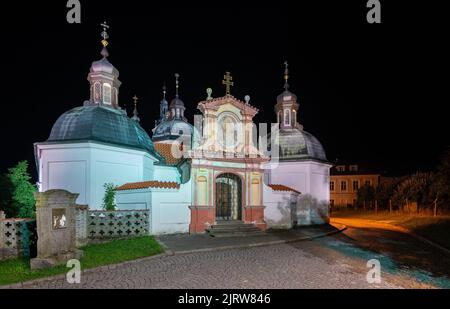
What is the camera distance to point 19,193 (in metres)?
22.0

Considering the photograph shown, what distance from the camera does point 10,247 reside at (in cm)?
1059

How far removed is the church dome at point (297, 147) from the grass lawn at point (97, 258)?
13.9 m

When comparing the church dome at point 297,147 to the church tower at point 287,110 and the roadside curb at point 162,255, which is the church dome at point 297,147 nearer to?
the church tower at point 287,110

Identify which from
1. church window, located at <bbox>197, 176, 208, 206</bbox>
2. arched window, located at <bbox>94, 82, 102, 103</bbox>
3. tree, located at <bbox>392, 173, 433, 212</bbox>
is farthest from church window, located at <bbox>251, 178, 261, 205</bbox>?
tree, located at <bbox>392, 173, 433, 212</bbox>

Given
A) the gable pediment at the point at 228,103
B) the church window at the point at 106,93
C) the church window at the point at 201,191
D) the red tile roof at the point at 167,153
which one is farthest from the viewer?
the red tile roof at the point at 167,153

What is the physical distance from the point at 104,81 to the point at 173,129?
598 inches

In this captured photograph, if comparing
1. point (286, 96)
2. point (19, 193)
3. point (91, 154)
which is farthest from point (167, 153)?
point (286, 96)

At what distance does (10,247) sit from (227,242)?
7.82 m

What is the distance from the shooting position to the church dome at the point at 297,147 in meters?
24.3

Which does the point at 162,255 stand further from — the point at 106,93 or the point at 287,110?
the point at 287,110

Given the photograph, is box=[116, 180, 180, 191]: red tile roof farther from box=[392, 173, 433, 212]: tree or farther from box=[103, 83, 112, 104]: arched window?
box=[392, 173, 433, 212]: tree

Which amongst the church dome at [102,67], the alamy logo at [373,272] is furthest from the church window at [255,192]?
the church dome at [102,67]
